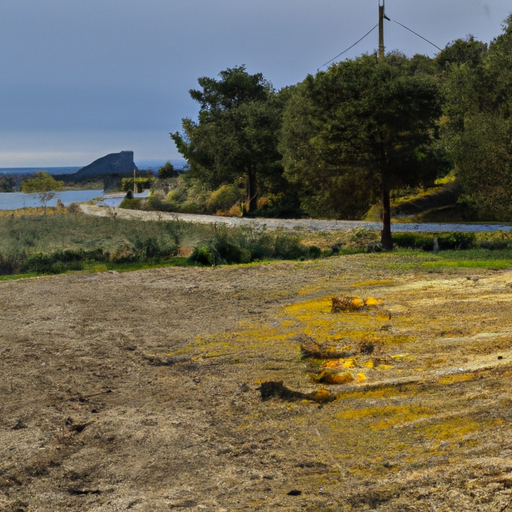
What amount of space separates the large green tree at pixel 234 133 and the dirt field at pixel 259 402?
20199 millimetres

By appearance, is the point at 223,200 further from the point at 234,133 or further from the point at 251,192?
the point at 234,133

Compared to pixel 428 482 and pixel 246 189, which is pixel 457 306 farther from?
pixel 246 189

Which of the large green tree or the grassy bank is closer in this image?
the grassy bank

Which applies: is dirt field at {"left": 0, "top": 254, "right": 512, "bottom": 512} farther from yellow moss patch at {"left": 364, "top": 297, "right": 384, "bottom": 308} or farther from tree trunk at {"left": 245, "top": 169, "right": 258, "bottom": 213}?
tree trunk at {"left": 245, "top": 169, "right": 258, "bottom": 213}

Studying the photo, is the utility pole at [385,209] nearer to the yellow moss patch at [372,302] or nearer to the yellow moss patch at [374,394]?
the yellow moss patch at [372,302]

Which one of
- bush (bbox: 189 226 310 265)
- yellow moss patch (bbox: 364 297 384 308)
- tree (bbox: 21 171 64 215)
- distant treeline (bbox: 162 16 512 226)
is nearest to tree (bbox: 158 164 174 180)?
tree (bbox: 21 171 64 215)

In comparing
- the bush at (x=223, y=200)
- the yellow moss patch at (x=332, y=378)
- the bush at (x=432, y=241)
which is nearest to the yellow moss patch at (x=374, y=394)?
the yellow moss patch at (x=332, y=378)

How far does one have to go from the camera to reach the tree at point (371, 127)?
14.9m

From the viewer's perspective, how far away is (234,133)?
30.5m

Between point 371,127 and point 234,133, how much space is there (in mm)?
16252

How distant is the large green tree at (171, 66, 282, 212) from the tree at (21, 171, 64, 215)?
7.22 m

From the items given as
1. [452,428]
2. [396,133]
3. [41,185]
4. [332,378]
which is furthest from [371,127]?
[41,185]

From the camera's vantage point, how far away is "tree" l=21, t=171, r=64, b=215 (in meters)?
30.9

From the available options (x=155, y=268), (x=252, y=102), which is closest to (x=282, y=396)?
(x=155, y=268)
